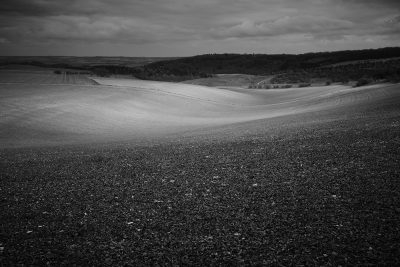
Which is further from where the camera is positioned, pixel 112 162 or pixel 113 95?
pixel 113 95

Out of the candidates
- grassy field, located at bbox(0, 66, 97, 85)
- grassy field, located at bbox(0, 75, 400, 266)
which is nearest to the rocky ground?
grassy field, located at bbox(0, 75, 400, 266)

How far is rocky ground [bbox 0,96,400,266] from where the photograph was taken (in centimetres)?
523

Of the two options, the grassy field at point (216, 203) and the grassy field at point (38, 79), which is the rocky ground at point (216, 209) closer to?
the grassy field at point (216, 203)

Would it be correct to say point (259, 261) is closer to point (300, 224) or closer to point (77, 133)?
point (300, 224)

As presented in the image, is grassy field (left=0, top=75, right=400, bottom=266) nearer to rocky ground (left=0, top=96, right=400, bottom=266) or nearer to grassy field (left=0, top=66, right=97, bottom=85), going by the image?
rocky ground (left=0, top=96, right=400, bottom=266)

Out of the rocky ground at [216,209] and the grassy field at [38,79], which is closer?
the rocky ground at [216,209]

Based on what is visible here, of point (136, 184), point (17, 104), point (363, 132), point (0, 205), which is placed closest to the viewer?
point (0, 205)

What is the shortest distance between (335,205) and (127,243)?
15.4 feet

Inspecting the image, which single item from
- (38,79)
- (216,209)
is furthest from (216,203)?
(38,79)

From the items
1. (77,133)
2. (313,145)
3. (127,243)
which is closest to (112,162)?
(127,243)

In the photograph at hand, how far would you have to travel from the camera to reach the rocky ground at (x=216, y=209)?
523cm

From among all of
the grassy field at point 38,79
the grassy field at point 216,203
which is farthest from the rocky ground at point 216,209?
the grassy field at point 38,79

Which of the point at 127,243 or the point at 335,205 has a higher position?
the point at 335,205

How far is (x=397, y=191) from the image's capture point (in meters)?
6.98
